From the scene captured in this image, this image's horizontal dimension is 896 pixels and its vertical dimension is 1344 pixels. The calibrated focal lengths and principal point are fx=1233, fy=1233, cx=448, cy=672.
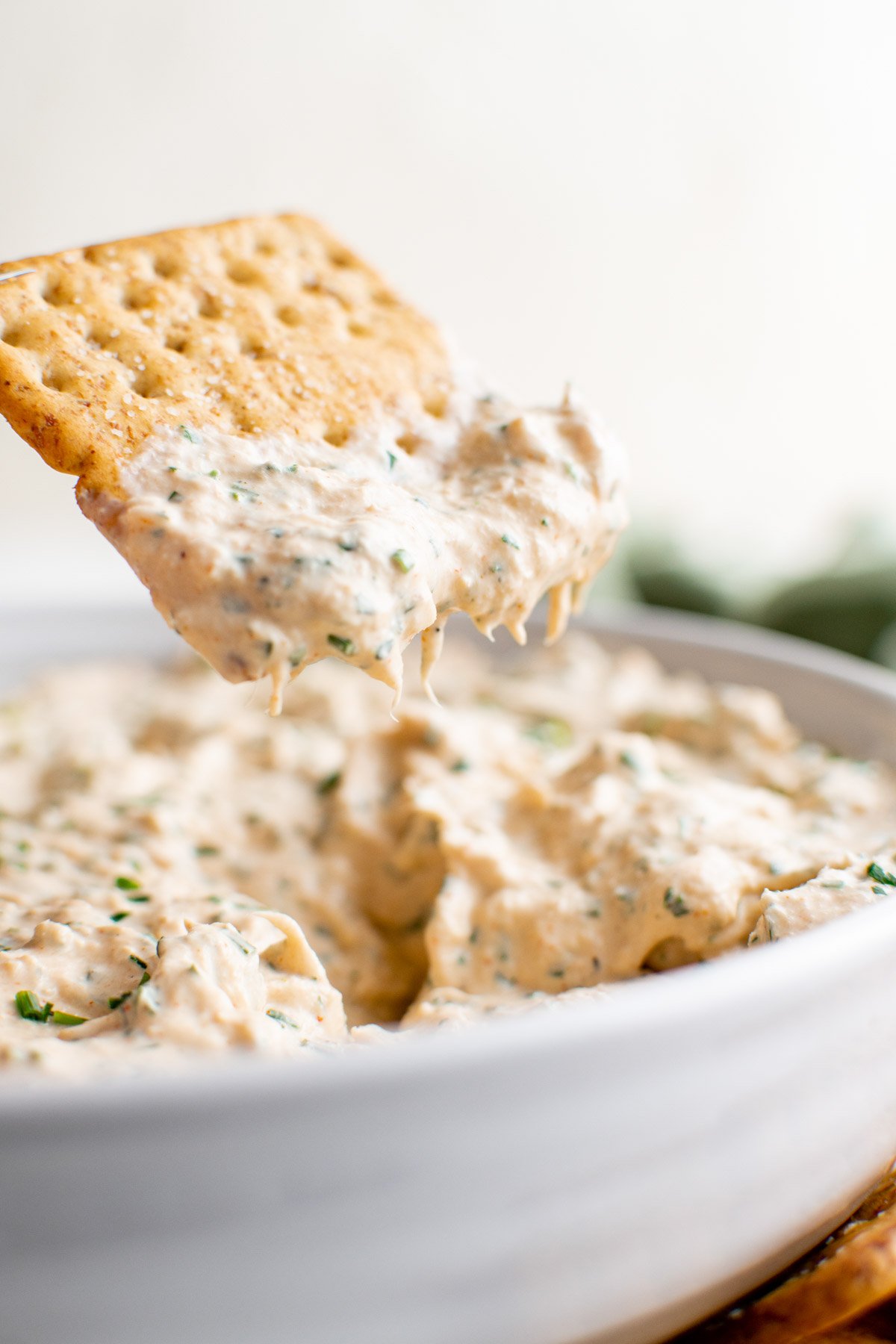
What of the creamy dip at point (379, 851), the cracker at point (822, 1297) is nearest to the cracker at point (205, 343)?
the creamy dip at point (379, 851)

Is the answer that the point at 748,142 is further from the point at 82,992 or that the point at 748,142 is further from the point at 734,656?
the point at 82,992

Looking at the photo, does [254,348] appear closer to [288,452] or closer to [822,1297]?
[288,452]

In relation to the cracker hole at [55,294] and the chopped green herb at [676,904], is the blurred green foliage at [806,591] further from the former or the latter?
the cracker hole at [55,294]

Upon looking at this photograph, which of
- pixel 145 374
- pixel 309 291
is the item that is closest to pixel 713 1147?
pixel 145 374

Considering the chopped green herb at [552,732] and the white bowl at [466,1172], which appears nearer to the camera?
the white bowl at [466,1172]

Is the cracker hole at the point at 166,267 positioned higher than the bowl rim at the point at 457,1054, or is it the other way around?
the cracker hole at the point at 166,267

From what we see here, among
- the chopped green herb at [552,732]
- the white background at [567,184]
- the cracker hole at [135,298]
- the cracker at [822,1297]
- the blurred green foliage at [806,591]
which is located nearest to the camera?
the cracker at [822,1297]

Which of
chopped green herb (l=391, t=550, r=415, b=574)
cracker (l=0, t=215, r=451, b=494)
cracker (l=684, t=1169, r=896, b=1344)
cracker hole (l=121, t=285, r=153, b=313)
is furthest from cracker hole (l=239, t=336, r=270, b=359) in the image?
cracker (l=684, t=1169, r=896, b=1344)
